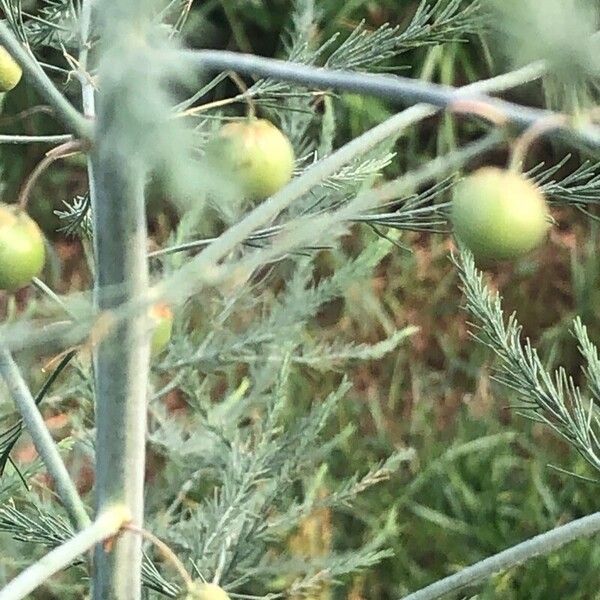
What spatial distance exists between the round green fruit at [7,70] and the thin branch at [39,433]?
0.16m

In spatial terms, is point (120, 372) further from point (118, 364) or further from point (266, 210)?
point (266, 210)

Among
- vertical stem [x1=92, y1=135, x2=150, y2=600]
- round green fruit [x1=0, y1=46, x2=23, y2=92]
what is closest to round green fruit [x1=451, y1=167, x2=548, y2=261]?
vertical stem [x1=92, y1=135, x2=150, y2=600]

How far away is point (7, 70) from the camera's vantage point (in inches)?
17.8

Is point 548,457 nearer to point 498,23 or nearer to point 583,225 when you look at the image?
point 583,225

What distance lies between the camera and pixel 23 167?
5.70ft

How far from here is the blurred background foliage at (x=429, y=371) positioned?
50.6 inches

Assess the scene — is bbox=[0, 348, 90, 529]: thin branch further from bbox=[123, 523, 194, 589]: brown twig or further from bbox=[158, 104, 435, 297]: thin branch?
bbox=[158, 104, 435, 297]: thin branch

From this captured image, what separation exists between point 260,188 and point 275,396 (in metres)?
0.43

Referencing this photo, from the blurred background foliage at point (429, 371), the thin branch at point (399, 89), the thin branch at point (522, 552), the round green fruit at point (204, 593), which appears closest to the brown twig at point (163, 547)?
the round green fruit at point (204, 593)

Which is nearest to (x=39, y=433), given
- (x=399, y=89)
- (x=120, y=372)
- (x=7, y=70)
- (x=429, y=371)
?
(x=120, y=372)

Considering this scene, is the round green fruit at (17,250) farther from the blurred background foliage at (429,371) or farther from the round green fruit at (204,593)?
the blurred background foliage at (429,371)

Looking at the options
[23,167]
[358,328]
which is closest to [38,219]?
[23,167]

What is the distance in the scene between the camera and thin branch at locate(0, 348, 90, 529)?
1.83ft

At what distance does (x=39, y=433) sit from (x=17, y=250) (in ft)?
0.64
